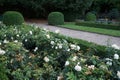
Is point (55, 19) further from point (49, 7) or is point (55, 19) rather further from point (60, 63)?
point (60, 63)

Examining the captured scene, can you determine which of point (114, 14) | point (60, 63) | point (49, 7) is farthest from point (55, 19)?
point (60, 63)

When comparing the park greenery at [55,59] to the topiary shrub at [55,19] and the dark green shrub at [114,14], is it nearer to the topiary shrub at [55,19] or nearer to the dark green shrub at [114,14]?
the topiary shrub at [55,19]

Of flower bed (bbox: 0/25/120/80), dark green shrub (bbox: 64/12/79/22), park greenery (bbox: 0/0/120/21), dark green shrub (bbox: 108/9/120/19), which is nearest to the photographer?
flower bed (bbox: 0/25/120/80)

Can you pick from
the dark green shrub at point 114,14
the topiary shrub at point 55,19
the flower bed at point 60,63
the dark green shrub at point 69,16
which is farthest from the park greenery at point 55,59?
the dark green shrub at point 114,14

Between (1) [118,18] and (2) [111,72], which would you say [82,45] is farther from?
(1) [118,18]

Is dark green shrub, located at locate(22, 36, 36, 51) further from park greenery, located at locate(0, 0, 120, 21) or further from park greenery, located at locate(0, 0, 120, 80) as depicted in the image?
park greenery, located at locate(0, 0, 120, 21)

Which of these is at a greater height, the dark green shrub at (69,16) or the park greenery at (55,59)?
the park greenery at (55,59)

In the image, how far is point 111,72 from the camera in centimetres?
407

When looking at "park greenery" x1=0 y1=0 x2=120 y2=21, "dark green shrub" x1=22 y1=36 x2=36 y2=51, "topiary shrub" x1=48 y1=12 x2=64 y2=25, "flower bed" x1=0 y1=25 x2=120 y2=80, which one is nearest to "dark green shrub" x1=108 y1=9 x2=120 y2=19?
"park greenery" x1=0 y1=0 x2=120 y2=21

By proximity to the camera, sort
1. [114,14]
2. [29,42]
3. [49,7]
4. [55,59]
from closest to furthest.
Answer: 1. [55,59]
2. [29,42]
3. [49,7]
4. [114,14]

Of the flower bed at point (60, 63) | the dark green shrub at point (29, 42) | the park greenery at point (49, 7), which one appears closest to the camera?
the flower bed at point (60, 63)

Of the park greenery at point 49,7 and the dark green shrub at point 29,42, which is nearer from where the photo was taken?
the dark green shrub at point 29,42

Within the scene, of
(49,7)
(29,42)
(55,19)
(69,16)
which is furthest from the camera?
(49,7)

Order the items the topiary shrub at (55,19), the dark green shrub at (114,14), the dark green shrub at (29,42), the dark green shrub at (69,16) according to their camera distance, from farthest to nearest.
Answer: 1. the dark green shrub at (114,14)
2. the dark green shrub at (69,16)
3. the topiary shrub at (55,19)
4. the dark green shrub at (29,42)
